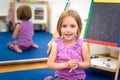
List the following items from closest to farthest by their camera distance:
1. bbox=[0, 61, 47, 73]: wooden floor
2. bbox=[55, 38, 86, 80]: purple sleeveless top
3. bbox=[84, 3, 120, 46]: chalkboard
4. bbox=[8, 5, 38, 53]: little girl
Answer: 1. bbox=[55, 38, 86, 80]: purple sleeveless top
2. bbox=[84, 3, 120, 46]: chalkboard
3. bbox=[0, 61, 47, 73]: wooden floor
4. bbox=[8, 5, 38, 53]: little girl

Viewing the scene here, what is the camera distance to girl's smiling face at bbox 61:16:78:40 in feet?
5.48

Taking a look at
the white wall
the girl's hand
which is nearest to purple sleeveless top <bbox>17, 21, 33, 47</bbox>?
the white wall

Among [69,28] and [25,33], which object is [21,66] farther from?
[69,28]

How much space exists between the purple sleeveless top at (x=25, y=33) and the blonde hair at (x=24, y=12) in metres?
0.08

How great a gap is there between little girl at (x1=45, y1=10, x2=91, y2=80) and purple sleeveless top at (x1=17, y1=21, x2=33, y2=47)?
1328 mm

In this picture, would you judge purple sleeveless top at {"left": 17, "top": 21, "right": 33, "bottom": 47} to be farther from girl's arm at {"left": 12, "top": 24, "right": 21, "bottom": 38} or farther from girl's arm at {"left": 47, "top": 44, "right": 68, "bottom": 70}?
girl's arm at {"left": 47, "top": 44, "right": 68, "bottom": 70}

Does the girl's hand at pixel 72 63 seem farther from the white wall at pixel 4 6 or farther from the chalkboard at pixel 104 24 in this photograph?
the white wall at pixel 4 6

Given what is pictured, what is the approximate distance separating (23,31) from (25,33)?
0.14 ft

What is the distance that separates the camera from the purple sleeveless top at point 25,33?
301cm

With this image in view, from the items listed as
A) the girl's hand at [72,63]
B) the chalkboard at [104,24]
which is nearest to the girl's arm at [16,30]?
the chalkboard at [104,24]

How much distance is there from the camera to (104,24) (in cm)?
254

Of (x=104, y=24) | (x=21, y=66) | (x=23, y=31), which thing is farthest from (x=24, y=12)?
(x=104, y=24)

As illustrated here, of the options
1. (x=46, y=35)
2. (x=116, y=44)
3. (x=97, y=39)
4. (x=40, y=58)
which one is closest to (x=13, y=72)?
(x=40, y=58)

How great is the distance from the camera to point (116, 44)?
2.40 meters
